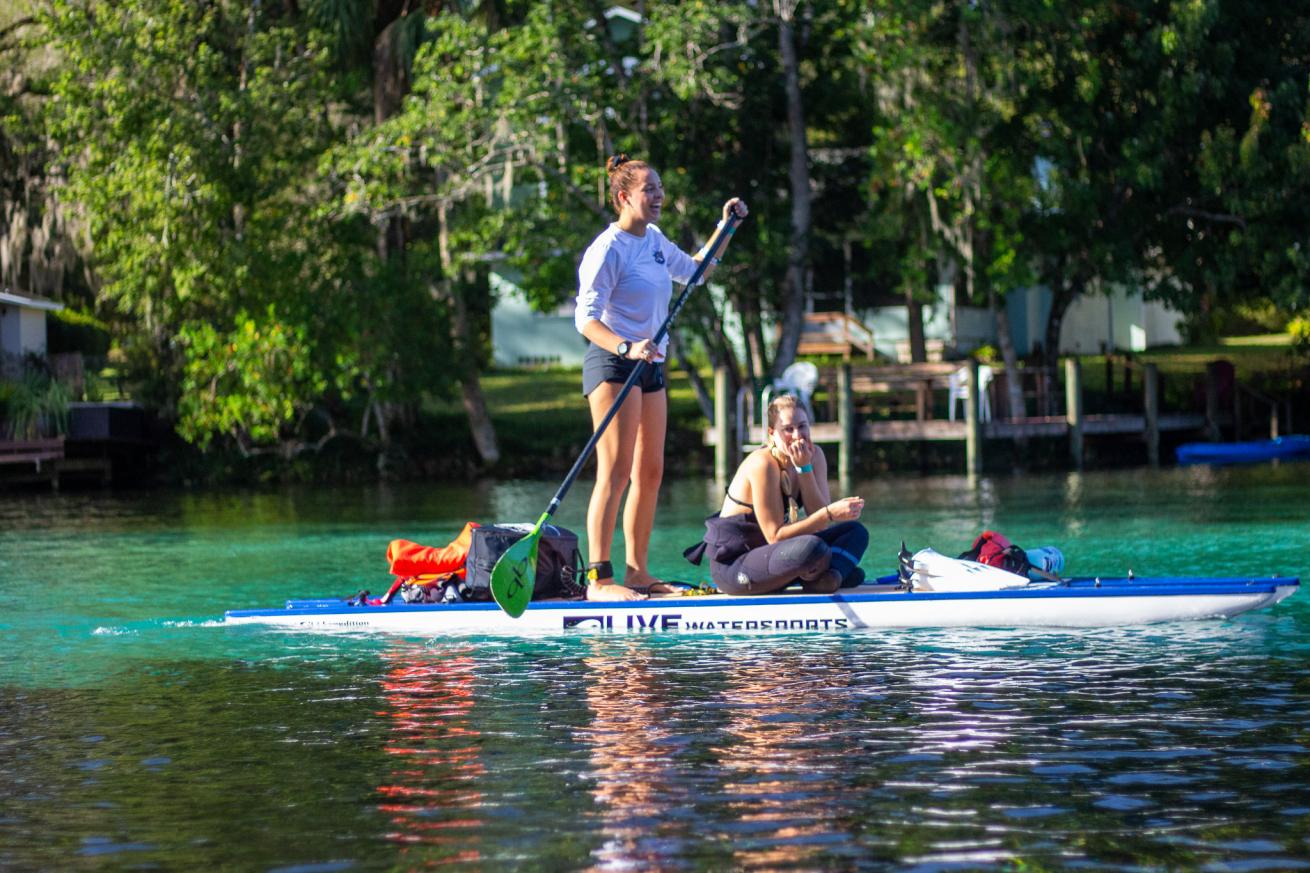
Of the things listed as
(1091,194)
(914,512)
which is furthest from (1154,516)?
(1091,194)

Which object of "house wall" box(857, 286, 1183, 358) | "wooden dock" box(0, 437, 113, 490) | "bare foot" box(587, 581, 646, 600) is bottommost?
"bare foot" box(587, 581, 646, 600)

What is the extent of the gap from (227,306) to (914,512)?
14775 millimetres

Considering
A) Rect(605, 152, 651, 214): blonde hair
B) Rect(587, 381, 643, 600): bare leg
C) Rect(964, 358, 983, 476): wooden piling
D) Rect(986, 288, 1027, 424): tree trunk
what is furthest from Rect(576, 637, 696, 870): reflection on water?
Rect(986, 288, 1027, 424): tree trunk

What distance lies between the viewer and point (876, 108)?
31.2m

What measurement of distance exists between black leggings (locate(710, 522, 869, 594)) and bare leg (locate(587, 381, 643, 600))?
549 mm

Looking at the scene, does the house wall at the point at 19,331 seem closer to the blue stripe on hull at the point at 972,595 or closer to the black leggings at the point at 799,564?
the blue stripe on hull at the point at 972,595

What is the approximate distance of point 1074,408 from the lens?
30078mm

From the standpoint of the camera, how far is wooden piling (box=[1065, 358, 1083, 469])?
2981 centimetres

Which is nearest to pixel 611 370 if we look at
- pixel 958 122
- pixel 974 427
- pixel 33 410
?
pixel 974 427

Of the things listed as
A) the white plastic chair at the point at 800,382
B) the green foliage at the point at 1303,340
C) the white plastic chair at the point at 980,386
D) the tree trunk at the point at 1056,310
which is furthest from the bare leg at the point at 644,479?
the green foliage at the point at 1303,340

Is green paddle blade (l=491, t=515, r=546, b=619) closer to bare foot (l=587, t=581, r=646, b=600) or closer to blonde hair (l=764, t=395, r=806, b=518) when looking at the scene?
bare foot (l=587, t=581, r=646, b=600)

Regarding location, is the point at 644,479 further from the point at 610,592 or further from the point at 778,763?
the point at 778,763

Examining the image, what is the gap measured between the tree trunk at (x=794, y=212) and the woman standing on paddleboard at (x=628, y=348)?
20.5 m

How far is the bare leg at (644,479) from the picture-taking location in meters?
10.5
